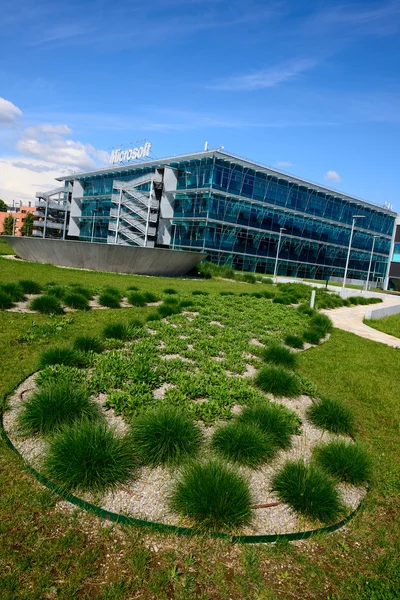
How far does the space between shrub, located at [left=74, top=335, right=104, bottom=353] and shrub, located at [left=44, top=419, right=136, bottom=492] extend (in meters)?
3.56

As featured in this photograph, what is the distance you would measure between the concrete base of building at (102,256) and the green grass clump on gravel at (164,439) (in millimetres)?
20919

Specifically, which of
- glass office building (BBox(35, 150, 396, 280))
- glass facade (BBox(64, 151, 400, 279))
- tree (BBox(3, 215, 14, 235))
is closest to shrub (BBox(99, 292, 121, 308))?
glass office building (BBox(35, 150, 396, 280))

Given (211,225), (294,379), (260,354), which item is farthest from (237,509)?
(211,225)

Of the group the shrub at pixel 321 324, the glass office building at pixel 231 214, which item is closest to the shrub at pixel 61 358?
the shrub at pixel 321 324

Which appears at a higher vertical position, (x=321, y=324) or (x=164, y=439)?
(x=321, y=324)

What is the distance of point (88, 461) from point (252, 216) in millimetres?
52853

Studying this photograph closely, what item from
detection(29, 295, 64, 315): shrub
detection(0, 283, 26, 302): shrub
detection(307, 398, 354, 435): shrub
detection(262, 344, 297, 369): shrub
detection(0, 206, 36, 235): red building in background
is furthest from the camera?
detection(0, 206, 36, 235): red building in background

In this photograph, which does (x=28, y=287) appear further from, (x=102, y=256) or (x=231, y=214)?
(x=231, y=214)

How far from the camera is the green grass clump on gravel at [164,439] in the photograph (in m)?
4.90

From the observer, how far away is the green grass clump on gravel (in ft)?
16.1

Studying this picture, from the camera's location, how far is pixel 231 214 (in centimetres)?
5312

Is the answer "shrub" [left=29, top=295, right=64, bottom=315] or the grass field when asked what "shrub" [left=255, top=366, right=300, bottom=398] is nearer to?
the grass field

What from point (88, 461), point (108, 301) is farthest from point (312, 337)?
point (88, 461)

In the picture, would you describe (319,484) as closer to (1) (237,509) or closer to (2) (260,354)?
(1) (237,509)
